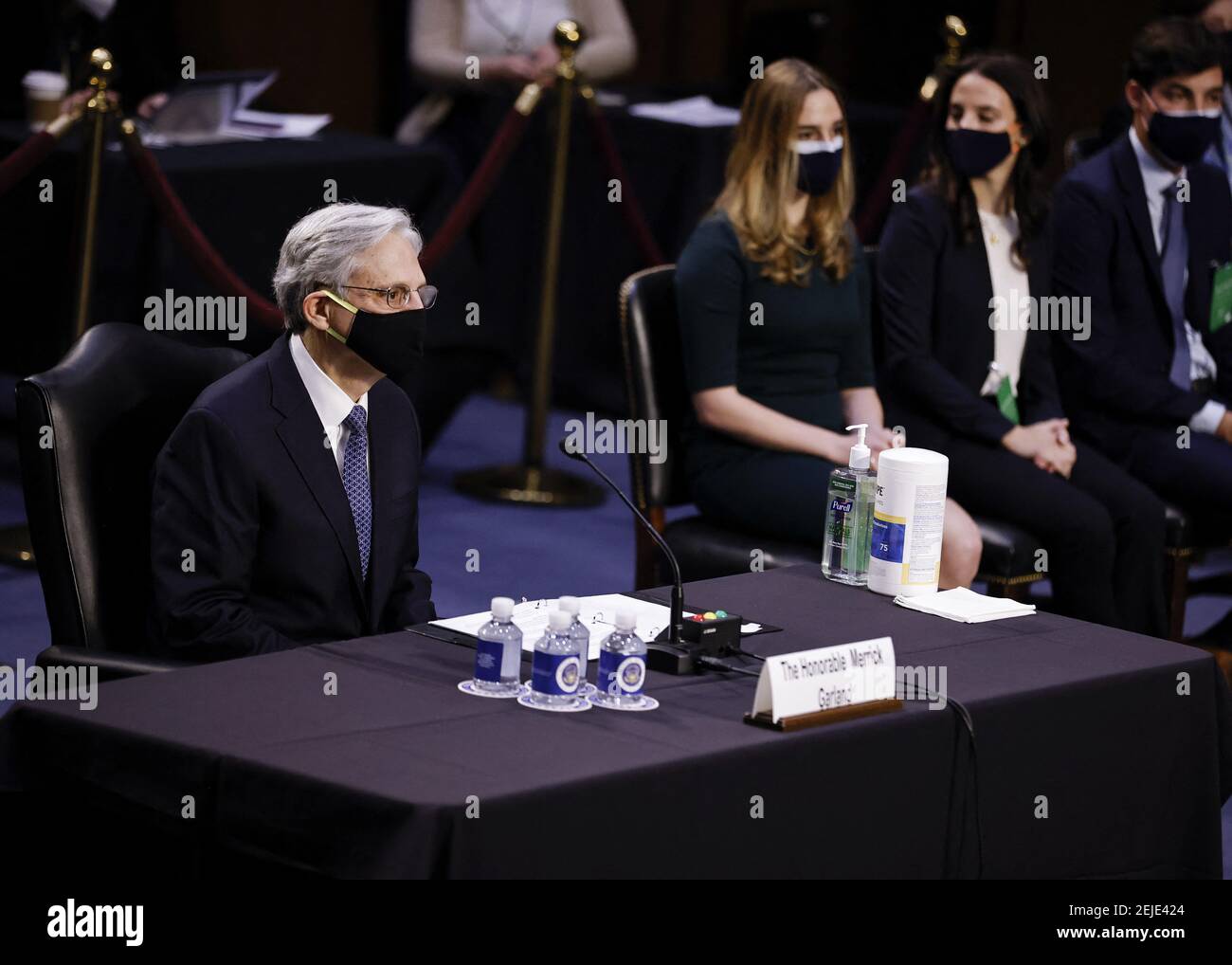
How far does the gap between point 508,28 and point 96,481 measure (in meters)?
4.00

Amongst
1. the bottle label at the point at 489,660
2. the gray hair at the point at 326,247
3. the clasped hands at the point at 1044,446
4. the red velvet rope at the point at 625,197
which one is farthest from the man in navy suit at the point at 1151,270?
the bottle label at the point at 489,660

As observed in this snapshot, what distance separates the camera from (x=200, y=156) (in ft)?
18.3

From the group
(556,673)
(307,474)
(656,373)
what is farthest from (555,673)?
(656,373)

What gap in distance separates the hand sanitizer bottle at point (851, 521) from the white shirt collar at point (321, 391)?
813mm

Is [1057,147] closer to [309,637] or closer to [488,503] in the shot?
[488,503]

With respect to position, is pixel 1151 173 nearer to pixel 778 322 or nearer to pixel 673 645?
pixel 778 322

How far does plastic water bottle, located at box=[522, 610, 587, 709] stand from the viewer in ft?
8.11

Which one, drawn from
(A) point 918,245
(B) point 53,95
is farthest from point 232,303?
(A) point 918,245

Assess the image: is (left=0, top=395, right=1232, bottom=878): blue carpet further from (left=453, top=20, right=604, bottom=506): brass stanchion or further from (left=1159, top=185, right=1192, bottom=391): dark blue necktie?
(left=1159, top=185, right=1192, bottom=391): dark blue necktie

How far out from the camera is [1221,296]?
481 centimetres

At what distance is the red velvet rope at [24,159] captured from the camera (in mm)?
Result: 4719

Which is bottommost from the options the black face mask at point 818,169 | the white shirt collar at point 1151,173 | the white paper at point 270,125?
the white paper at point 270,125

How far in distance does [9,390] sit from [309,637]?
12.5 feet

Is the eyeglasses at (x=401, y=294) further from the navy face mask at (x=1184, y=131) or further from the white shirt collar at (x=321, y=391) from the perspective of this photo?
the navy face mask at (x=1184, y=131)
